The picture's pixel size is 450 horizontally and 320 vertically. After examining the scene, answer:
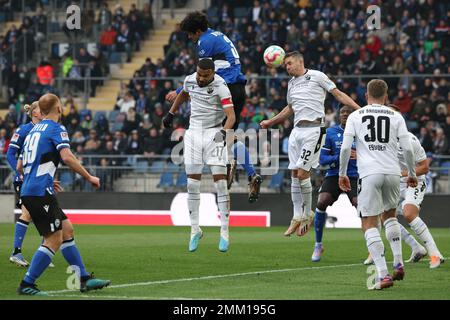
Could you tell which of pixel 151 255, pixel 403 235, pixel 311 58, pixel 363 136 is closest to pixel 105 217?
pixel 311 58

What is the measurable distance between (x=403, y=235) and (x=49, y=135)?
20.3ft

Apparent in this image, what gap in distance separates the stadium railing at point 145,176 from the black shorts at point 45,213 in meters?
16.3

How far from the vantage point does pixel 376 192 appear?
12.0 metres

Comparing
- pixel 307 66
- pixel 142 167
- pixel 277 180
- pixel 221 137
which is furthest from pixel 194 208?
pixel 307 66

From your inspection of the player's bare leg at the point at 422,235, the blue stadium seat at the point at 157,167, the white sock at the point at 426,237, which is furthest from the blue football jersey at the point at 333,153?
the blue stadium seat at the point at 157,167

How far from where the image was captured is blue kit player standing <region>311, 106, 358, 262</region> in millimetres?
16094

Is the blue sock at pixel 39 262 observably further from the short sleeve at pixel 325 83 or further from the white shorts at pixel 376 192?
the short sleeve at pixel 325 83

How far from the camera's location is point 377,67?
31203 mm

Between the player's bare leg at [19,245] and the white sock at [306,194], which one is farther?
the white sock at [306,194]

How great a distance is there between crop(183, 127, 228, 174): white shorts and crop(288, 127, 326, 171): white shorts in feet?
4.48

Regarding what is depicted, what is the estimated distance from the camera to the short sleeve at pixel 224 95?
15.5 metres

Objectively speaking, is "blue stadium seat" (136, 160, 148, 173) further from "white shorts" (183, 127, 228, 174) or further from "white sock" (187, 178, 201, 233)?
"white shorts" (183, 127, 228, 174)

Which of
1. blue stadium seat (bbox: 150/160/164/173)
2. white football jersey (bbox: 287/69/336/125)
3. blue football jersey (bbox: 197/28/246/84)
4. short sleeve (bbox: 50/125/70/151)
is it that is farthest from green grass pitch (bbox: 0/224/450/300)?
blue stadium seat (bbox: 150/160/164/173)
